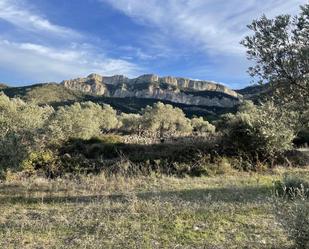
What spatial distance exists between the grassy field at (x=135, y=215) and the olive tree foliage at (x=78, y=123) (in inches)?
156

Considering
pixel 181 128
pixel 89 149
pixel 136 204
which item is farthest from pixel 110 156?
pixel 181 128

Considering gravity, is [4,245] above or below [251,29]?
below

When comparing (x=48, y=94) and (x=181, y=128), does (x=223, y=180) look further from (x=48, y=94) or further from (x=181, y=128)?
(x=48, y=94)

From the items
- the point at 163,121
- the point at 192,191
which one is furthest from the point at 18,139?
the point at 163,121

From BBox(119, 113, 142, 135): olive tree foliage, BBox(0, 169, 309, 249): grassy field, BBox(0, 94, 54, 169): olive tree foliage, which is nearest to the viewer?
BBox(0, 169, 309, 249): grassy field

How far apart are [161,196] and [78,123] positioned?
38576mm

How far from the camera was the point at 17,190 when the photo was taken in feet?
41.1

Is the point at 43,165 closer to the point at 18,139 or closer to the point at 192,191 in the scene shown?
the point at 18,139

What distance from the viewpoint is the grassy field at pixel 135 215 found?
24.2 feet

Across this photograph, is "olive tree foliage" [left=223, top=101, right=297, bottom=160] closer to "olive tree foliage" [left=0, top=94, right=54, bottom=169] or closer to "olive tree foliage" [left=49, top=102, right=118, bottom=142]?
"olive tree foliage" [left=49, top=102, right=118, bottom=142]

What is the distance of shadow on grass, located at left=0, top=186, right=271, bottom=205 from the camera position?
10859mm

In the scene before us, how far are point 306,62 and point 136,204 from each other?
201 inches

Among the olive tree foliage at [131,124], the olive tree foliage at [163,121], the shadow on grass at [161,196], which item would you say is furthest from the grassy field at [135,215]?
the olive tree foliage at [131,124]

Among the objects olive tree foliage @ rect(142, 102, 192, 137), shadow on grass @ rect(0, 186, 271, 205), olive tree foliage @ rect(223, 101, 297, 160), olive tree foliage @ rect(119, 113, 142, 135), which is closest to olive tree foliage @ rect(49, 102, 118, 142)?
olive tree foliage @ rect(119, 113, 142, 135)
